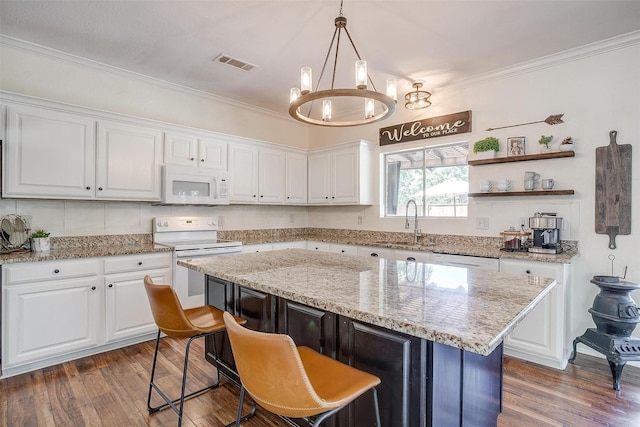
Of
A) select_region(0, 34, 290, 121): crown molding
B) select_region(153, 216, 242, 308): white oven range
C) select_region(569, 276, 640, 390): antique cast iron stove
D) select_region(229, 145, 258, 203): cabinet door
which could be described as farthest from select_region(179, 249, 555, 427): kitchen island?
select_region(0, 34, 290, 121): crown molding

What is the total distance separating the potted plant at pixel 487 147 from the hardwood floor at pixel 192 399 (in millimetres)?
1999

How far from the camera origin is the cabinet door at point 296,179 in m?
4.78

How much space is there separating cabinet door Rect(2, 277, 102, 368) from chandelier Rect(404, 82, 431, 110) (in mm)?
3646

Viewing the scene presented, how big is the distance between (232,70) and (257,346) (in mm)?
3153

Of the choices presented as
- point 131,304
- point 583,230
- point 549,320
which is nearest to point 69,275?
point 131,304

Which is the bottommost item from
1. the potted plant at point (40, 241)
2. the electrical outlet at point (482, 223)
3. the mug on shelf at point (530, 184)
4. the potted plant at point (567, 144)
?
the potted plant at point (40, 241)

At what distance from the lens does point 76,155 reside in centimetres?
293

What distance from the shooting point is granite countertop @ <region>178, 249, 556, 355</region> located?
102 centimetres

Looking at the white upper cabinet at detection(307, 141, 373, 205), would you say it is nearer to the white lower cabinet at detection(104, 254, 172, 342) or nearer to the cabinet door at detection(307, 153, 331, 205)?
the cabinet door at detection(307, 153, 331, 205)

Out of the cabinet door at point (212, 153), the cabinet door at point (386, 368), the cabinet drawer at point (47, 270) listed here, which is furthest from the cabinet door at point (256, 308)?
the cabinet door at point (212, 153)

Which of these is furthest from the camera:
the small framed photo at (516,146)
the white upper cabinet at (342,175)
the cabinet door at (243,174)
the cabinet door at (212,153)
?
the white upper cabinet at (342,175)

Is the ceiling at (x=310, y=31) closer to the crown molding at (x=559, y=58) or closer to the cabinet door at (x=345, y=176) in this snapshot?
the crown molding at (x=559, y=58)

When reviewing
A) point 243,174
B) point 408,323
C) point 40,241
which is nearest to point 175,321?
point 408,323

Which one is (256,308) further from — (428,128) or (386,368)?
(428,128)
